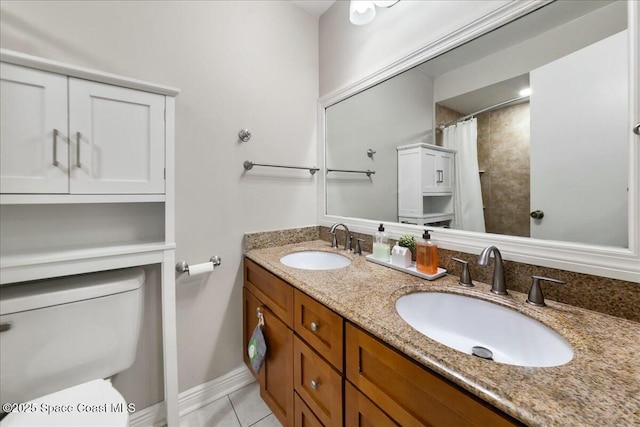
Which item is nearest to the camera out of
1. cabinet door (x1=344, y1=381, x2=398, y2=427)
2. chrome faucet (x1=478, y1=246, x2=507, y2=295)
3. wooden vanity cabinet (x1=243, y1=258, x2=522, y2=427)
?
wooden vanity cabinet (x1=243, y1=258, x2=522, y2=427)

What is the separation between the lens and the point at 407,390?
1.89ft

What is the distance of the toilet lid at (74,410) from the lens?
74 cm

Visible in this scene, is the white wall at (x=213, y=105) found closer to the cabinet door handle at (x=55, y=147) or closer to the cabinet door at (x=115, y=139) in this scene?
the cabinet door at (x=115, y=139)

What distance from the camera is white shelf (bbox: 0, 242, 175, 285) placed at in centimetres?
79

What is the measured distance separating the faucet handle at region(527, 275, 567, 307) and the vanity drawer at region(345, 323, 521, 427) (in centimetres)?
49

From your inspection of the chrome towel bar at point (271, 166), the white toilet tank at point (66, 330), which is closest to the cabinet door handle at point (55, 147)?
the white toilet tank at point (66, 330)

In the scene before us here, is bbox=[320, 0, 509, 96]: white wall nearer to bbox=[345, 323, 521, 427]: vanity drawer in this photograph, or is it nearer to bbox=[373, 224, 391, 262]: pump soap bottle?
bbox=[373, 224, 391, 262]: pump soap bottle

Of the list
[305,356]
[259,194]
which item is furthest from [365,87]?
[305,356]

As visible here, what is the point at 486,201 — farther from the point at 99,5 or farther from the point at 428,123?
the point at 99,5

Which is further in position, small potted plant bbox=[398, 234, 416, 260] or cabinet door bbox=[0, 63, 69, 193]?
small potted plant bbox=[398, 234, 416, 260]

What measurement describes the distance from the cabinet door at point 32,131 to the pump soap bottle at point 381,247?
1.27 metres

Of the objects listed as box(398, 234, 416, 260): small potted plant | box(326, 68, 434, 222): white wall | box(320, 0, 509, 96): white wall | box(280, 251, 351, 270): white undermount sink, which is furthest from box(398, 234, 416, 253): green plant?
box(320, 0, 509, 96): white wall

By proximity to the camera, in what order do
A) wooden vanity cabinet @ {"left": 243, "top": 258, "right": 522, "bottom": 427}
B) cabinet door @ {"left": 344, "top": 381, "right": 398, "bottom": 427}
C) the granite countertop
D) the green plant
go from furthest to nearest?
the green plant → cabinet door @ {"left": 344, "top": 381, "right": 398, "bottom": 427} → wooden vanity cabinet @ {"left": 243, "top": 258, "right": 522, "bottom": 427} → the granite countertop

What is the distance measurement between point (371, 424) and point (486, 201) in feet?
2.92
